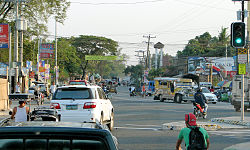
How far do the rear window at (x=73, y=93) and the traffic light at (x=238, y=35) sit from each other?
6891 millimetres

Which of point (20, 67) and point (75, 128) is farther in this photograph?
point (20, 67)

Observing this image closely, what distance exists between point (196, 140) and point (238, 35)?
1151 centimetres

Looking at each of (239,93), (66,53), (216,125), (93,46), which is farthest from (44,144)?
(93,46)

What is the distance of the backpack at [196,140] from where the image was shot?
7.38 meters

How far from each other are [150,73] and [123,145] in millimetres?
78133

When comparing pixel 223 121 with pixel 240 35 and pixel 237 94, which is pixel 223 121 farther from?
pixel 237 94

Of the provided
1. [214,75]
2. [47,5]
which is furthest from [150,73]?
[47,5]

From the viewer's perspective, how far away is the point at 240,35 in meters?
17.9

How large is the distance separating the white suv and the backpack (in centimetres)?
779

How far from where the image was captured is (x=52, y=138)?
3.76 metres

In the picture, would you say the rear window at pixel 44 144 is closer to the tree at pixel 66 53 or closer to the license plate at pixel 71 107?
the license plate at pixel 71 107

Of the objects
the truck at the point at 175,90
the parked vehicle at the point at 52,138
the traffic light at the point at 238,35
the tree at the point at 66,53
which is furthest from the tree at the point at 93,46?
the parked vehicle at the point at 52,138

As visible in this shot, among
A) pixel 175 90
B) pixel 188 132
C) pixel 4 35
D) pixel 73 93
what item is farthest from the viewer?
pixel 175 90

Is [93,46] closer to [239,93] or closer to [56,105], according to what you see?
[239,93]
